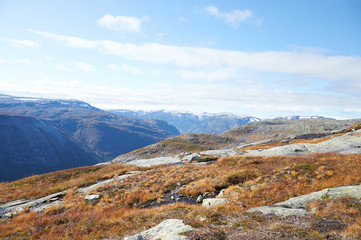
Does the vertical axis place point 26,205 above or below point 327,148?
below

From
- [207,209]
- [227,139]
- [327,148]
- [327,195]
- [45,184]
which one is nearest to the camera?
[327,195]

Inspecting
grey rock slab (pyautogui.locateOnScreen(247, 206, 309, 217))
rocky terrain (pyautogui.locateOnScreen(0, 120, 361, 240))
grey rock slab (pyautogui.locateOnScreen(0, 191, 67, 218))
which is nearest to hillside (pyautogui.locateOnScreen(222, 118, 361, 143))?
rocky terrain (pyautogui.locateOnScreen(0, 120, 361, 240))

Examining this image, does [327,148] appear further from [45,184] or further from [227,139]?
[227,139]

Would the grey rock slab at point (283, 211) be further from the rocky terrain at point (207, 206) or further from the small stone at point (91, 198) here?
the small stone at point (91, 198)

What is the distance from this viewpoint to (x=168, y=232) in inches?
324

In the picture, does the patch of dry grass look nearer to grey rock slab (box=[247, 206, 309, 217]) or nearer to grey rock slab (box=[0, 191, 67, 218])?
grey rock slab (box=[0, 191, 67, 218])

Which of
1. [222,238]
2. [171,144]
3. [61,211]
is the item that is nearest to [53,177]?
[61,211]

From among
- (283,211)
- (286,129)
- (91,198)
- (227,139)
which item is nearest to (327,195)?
(283,211)

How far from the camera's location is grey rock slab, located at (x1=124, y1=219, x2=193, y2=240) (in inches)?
303

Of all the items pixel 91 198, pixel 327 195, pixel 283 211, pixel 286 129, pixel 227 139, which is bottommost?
pixel 227 139

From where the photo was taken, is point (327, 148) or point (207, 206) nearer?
point (207, 206)

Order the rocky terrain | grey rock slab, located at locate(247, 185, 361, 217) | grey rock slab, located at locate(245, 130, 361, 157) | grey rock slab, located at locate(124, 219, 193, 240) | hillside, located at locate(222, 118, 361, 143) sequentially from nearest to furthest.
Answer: grey rock slab, located at locate(124, 219, 193, 240)
the rocky terrain
grey rock slab, located at locate(247, 185, 361, 217)
grey rock slab, located at locate(245, 130, 361, 157)
hillside, located at locate(222, 118, 361, 143)

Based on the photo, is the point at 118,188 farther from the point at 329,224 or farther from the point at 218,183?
the point at 329,224

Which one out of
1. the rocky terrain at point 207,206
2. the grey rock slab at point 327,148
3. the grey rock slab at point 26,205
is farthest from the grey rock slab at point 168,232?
the grey rock slab at point 327,148
